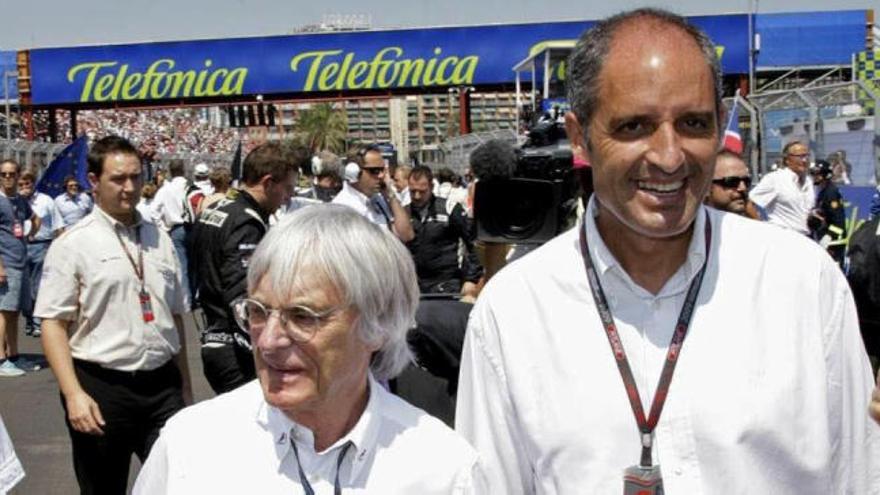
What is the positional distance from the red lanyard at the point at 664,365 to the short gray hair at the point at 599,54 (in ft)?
1.07

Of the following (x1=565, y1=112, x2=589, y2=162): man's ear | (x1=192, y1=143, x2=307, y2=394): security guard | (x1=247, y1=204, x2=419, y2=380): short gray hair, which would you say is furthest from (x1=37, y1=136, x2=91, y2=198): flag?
(x1=565, y1=112, x2=589, y2=162): man's ear

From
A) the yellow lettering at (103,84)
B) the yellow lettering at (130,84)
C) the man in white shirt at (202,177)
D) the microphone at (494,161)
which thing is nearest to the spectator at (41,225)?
the man in white shirt at (202,177)

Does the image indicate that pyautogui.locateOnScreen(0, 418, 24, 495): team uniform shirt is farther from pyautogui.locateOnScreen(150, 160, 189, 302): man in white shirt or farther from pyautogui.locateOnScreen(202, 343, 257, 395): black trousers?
pyautogui.locateOnScreen(150, 160, 189, 302): man in white shirt

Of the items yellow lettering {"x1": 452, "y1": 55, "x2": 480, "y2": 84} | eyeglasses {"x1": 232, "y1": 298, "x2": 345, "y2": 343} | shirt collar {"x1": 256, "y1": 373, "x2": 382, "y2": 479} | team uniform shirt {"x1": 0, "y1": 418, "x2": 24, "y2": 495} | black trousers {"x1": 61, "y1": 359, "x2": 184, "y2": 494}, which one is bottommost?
black trousers {"x1": 61, "y1": 359, "x2": 184, "y2": 494}

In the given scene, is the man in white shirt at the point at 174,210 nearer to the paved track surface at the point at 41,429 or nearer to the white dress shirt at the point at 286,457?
the paved track surface at the point at 41,429

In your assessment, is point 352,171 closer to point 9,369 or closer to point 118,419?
point 118,419

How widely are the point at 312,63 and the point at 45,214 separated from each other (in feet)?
68.9

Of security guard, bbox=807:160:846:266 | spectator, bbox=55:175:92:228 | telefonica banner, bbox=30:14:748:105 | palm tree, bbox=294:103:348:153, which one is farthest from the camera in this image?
palm tree, bbox=294:103:348:153

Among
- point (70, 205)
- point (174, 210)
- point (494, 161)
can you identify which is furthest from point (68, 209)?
point (494, 161)

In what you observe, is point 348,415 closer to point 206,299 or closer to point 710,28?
point 206,299

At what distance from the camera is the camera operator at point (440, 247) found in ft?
29.2

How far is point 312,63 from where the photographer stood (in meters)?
33.2

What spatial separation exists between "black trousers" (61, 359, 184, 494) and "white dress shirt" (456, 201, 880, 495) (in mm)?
3071

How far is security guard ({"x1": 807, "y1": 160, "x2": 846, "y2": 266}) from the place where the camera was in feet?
40.1
